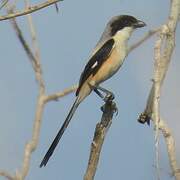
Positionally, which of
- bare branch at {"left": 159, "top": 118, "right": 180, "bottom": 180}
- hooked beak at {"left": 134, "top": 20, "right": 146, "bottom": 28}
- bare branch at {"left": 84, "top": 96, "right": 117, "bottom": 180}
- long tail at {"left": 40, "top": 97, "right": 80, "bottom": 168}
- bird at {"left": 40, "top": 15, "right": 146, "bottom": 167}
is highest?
bare branch at {"left": 159, "top": 118, "right": 180, "bottom": 180}

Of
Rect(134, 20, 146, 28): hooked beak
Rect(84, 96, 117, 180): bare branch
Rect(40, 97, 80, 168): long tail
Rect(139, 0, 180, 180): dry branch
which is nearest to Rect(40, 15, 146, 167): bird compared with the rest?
Rect(40, 97, 80, 168): long tail

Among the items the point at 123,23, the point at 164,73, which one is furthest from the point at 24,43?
the point at 164,73

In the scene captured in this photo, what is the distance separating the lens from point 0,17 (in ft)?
8.81

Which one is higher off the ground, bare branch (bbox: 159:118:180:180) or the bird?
bare branch (bbox: 159:118:180:180)

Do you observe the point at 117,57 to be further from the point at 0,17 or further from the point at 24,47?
the point at 0,17

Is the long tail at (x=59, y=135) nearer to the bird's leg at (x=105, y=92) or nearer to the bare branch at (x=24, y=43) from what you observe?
the bird's leg at (x=105, y=92)

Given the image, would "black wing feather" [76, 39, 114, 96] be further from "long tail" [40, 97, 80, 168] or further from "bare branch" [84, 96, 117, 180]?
"bare branch" [84, 96, 117, 180]

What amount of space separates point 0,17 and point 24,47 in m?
1.50

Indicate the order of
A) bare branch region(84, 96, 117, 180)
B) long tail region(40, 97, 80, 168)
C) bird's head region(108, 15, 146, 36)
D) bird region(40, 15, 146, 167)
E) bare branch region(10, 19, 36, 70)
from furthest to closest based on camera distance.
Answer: bird's head region(108, 15, 146, 36) < bird region(40, 15, 146, 167) < bare branch region(10, 19, 36, 70) < long tail region(40, 97, 80, 168) < bare branch region(84, 96, 117, 180)

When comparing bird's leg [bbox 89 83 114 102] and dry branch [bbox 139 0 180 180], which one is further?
bird's leg [bbox 89 83 114 102]

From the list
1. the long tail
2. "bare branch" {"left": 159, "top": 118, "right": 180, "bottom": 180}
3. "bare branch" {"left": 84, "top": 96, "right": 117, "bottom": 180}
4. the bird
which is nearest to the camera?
"bare branch" {"left": 159, "top": 118, "right": 180, "bottom": 180}

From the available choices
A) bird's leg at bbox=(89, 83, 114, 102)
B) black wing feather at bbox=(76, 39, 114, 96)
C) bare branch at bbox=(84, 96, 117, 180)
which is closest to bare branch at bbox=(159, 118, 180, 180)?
bare branch at bbox=(84, 96, 117, 180)

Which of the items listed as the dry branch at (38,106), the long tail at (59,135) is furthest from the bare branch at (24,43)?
the long tail at (59,135)

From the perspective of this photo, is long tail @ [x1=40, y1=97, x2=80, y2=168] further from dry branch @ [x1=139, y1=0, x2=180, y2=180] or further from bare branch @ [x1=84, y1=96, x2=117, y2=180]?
dry branch @ [x1=139, y1=0, x2=180, y2=180]
